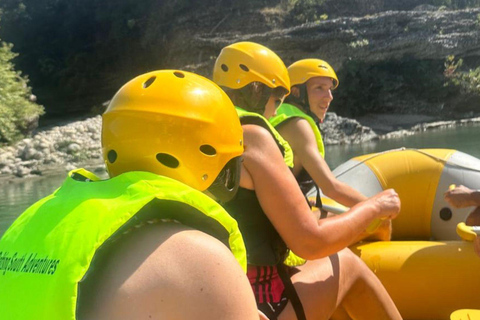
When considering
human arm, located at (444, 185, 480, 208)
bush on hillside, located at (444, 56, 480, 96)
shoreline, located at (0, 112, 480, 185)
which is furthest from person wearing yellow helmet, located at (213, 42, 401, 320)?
bush on hillside, located at (444, 56, 480, 96)

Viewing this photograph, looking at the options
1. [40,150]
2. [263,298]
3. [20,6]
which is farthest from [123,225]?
[20,6]

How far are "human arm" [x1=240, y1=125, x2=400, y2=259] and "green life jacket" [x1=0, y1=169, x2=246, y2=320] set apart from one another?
466mm

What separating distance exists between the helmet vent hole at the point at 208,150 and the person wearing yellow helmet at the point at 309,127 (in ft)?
2.98

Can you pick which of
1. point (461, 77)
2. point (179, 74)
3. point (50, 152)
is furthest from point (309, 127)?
point (461, 77)

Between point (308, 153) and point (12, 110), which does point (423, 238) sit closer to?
point (308, 153)

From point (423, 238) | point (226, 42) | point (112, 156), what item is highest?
point (112, 156)

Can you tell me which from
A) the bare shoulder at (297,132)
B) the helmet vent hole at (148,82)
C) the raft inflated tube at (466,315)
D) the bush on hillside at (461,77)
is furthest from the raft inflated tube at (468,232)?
the bush on hillside at (461,77)

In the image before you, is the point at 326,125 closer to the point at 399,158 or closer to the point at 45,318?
the point at 399,158

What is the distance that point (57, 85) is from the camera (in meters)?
29.0

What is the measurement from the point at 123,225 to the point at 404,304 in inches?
77.3

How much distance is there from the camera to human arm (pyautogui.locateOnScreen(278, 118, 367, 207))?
78.4 inches

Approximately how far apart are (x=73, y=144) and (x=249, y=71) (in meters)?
17.3

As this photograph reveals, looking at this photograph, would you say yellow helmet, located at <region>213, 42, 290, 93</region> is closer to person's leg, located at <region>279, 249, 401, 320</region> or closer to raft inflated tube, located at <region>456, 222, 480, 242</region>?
person's leg, located at <region>279, 249, 401, 320</region>

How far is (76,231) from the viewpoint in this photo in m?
0.77
